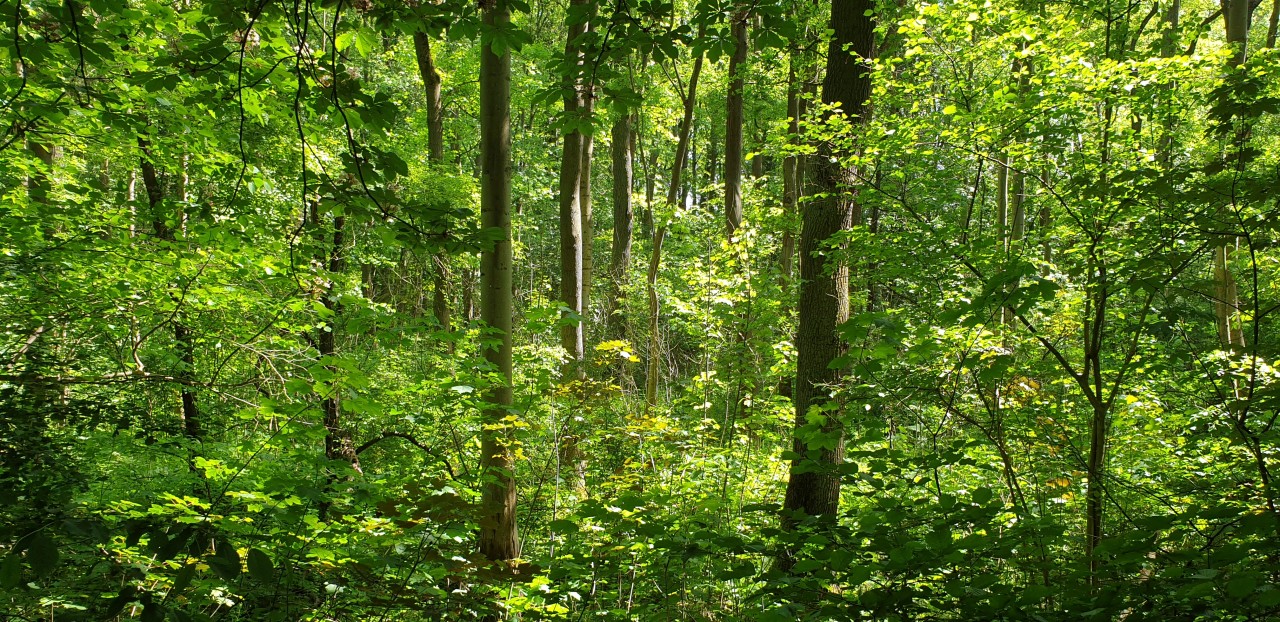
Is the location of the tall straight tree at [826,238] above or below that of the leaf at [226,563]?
above

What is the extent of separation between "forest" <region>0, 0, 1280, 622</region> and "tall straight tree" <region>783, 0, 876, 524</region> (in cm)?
3

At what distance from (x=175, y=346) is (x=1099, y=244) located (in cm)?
677

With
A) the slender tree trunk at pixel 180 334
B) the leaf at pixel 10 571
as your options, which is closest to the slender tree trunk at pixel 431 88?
the slender tree trunk at pixel 180 334

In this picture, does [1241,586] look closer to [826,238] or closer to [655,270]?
[826,238]

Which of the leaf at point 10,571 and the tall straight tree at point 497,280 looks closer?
the leaf at point 10,571

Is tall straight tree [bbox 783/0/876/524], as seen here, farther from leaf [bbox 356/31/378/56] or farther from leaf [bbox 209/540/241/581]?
leaf [bbox 209/540/241/581]

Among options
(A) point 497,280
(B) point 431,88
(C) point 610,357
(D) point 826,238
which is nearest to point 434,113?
(B) point 431,88

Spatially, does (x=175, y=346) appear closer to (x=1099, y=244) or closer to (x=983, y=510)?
(x=983, y=510)

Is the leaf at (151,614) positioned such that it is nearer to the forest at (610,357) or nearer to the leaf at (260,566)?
the forest at (610,357)

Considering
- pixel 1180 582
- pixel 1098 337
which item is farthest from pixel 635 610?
pixel 1098 337

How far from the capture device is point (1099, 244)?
4.14 m

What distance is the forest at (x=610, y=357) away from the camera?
247 cm

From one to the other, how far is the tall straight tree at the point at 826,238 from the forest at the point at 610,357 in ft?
0.10

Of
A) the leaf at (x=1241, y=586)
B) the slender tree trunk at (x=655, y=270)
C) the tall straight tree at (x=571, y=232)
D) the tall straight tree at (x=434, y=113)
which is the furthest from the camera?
the slender tree trunk at (x=655, y=270)
